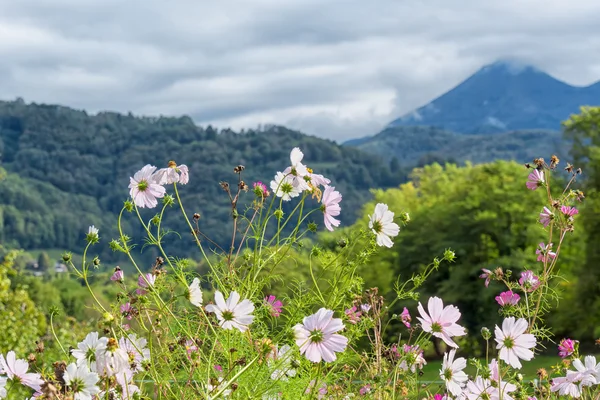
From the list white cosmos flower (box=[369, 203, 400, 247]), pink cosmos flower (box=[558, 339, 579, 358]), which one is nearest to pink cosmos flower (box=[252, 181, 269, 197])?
white cosmos flower (box=[369, 203, 400, 247])

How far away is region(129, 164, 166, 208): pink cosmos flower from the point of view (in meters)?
2.29

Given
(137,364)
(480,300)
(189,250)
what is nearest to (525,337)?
(137,364)

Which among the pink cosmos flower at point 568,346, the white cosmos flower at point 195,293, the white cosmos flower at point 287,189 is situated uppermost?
the white cosmos flower at point 287,189

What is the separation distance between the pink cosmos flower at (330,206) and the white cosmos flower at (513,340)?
0.59 m

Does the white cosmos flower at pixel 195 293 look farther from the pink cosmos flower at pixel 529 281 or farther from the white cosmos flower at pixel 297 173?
the pink cosmos flower at pixel 529 281

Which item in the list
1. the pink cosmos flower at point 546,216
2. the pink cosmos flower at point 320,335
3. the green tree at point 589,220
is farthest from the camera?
the green tree at point 589,220

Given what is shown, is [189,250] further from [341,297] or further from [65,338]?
[341,297]

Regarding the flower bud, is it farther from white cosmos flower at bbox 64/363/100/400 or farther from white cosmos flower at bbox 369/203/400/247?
white cosmos flower at bbox 64/363/100/400

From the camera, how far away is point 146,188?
2314 mm

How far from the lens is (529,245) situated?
2788cm

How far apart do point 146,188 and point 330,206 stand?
54 centimetres

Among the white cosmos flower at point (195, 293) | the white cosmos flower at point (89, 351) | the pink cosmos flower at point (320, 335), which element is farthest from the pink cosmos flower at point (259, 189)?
the pink cosmos flower at point (320, 335)

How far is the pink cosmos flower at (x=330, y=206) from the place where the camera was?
7.61 ft

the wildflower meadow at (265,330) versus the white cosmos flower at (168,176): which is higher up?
the white cosmos flower at (168,176)
